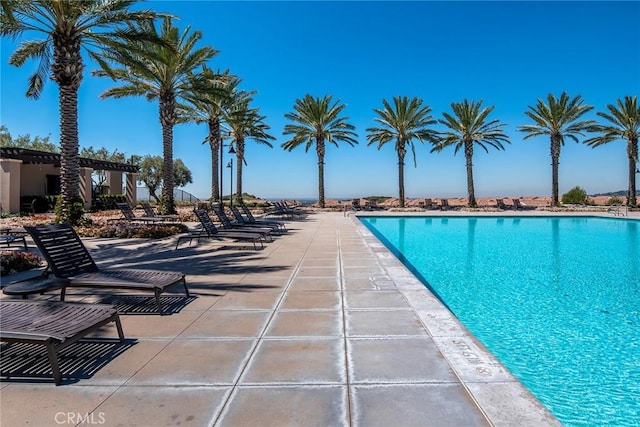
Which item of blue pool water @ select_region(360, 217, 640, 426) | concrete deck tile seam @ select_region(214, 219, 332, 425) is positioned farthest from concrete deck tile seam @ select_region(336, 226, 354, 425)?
blue pool water @ select_region(360, 217, 640, 426)

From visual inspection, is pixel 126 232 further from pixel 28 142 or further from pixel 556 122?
pixel 28 142

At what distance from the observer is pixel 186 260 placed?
881cm

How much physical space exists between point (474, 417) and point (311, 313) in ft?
8.43

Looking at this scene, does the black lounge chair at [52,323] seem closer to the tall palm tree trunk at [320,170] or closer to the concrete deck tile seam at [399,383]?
the concrete deck tile seam at [399,383]

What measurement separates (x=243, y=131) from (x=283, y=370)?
3223 centimetres

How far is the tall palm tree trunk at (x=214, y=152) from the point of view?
29.5m

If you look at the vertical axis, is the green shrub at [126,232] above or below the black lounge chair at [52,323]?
above

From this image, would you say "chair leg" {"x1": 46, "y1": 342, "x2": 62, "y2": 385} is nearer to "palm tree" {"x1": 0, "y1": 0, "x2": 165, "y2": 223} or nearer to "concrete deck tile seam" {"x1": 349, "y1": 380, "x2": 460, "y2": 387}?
"concrete deck tile seam" {"x1": 349, "y1": 380, "x2": 460, "y2": 387}

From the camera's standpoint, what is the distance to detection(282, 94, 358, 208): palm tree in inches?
1296

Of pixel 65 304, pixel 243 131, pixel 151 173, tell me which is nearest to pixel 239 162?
pixel 243 131

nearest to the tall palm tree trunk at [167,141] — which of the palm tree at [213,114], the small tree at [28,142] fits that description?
the palm tree at [213,114]

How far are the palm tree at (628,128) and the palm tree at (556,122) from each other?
A: 4.59 feet

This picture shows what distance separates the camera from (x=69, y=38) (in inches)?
550

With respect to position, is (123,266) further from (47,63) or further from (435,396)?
(47,63)
